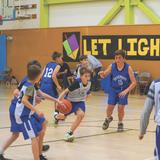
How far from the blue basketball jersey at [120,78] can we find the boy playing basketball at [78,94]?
1.08 metres

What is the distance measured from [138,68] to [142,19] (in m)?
2.18

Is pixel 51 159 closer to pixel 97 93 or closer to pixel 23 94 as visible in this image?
pixel 23 94

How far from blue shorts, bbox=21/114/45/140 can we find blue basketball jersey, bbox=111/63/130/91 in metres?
3.38

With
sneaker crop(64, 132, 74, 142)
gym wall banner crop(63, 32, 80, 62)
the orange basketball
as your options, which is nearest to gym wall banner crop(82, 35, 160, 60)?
gym wall banner crop(63, 32, 80, 62)

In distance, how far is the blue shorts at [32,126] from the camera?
647cm

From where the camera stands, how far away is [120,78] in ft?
31.8

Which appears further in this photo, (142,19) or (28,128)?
(142,19)

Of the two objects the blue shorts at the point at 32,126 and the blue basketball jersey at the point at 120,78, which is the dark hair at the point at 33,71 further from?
the blue basketball jersey at the point at 120,78

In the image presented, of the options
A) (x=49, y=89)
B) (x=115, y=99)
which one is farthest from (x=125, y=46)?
(x=115, y=99)

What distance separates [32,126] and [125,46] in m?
14.1

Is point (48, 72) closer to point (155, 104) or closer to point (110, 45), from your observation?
point (155, 104)

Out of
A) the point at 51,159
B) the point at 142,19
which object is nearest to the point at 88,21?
the point at 142,19

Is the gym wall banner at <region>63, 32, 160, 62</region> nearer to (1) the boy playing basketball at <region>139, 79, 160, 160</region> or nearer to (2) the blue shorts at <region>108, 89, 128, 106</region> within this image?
(2) the blue shorts at <region>108, 89, 128, 106</region>

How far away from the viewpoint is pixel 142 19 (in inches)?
806
